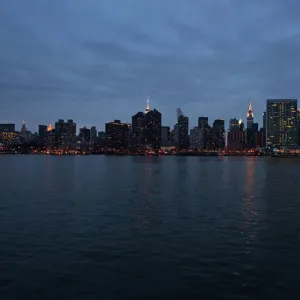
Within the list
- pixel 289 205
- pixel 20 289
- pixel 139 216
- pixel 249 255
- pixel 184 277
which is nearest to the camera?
pixel 20 289

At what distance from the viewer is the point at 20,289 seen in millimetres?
18359

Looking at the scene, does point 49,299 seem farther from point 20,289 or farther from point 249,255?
point 249,255

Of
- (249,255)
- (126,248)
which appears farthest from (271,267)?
(126,248)

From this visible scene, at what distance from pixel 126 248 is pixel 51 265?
5434 mm

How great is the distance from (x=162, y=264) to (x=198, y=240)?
6.18 meters

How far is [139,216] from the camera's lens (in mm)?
38062

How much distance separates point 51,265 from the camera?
21812mm

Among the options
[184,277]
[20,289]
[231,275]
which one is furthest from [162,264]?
[20,289]

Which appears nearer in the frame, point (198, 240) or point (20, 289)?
point (20, 289)

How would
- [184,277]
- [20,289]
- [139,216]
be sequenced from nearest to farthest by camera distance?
[20,289]
[184,277]
[139,216]

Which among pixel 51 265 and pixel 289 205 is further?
pixel 289 205

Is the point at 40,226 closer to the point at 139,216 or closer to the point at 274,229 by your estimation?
the point at 139,216

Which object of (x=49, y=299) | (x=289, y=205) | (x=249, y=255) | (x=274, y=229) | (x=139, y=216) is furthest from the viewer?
(x=289, y=205)

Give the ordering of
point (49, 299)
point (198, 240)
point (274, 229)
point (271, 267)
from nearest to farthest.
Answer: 1. point (49, 299)
2. point (271, 267)
3. point (198, 240)
4. point (274, 229)
